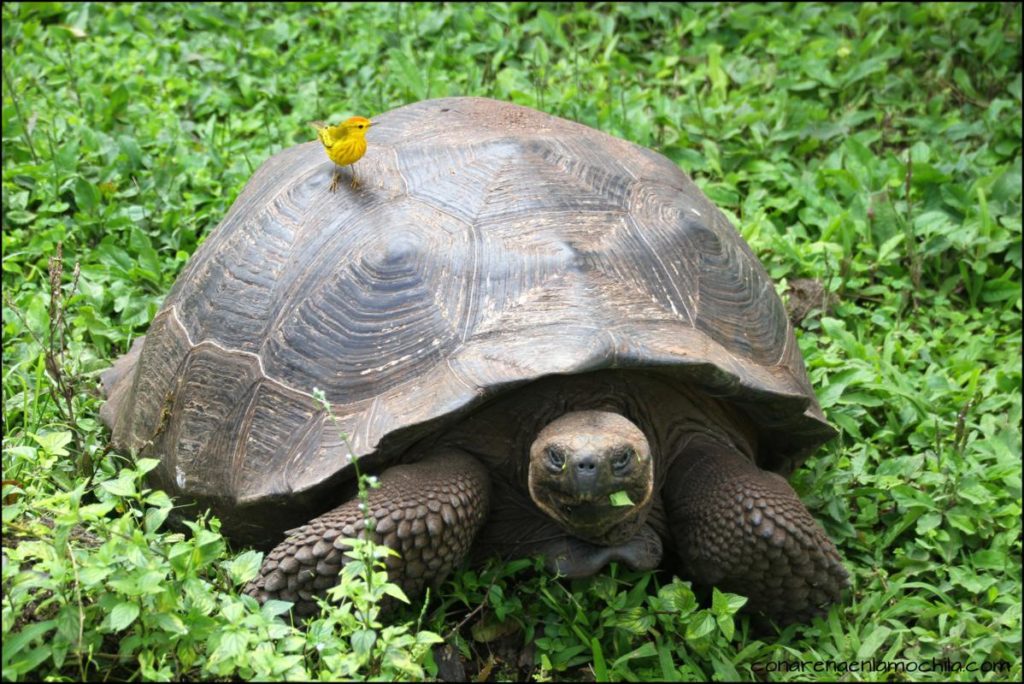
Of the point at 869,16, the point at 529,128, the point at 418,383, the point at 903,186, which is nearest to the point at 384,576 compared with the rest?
the point at 418,383

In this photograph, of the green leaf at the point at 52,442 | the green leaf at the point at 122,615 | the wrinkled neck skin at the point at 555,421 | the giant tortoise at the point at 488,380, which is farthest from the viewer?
the wrinkled neck skin at the point at 555,421

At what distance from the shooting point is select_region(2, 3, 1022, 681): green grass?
2.75 metres

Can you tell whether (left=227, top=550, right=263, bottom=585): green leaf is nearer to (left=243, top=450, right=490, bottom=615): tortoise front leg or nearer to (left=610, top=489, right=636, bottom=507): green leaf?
(left=243, top=450, right=490, bottom=615): tortoise front leg

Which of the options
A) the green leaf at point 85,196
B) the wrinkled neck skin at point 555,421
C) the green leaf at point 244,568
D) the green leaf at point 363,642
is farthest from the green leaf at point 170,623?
the green leaf at point 85,196

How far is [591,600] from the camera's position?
344 centimetres

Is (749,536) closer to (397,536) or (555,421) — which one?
(555,421)

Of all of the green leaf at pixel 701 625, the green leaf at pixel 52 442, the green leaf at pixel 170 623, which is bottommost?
the green leaf at pixel 701 625

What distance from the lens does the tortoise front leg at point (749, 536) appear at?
3.39 metres

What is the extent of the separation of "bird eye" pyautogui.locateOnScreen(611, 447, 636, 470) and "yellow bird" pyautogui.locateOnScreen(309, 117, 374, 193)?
50.2 inches

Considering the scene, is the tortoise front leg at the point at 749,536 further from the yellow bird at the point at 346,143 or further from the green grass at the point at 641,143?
the yellow bird at the point at 346,143

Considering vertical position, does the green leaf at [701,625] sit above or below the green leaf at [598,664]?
above

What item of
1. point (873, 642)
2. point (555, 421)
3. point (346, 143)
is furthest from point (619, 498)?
point (346, 143)

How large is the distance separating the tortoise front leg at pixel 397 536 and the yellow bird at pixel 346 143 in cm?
105

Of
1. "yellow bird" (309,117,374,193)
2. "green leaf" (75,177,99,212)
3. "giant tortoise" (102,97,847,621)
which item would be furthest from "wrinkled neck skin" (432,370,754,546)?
"green leaf" (75,177,99,212)
